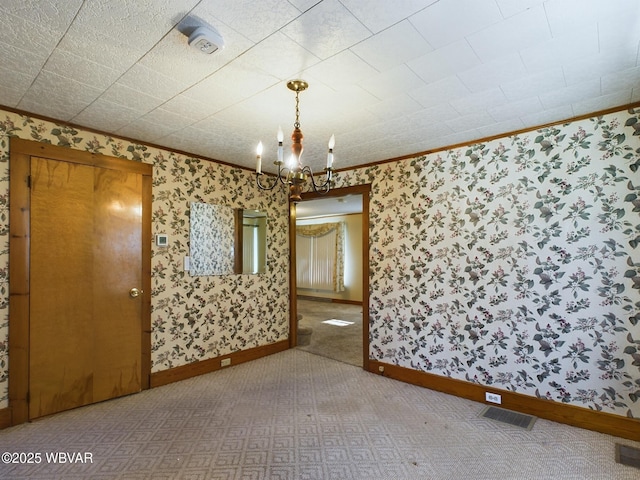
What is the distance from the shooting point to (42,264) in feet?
8.49

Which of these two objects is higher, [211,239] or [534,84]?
[534,84]

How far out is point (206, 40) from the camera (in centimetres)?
157

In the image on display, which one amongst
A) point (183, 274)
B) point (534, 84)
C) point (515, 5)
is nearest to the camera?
point (515, 5)

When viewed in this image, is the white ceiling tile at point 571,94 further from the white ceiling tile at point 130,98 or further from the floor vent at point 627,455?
the white ceiling tile at point 130,98

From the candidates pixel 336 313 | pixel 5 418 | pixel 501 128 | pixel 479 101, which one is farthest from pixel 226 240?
pixel 336 313

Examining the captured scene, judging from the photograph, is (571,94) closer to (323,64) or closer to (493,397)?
(323,64)

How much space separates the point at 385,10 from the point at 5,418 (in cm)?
364

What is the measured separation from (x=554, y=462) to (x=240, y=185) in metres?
3.77

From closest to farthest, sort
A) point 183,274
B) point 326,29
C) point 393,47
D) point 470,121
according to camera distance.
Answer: point 326,29 < point 393,47 < point 470,121 < point 183,274

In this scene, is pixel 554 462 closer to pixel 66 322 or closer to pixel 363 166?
pixel 363 166

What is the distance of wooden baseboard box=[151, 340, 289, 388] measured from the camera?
3.24 m

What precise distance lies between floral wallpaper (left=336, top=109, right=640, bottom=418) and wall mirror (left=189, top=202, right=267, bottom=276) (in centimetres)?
158

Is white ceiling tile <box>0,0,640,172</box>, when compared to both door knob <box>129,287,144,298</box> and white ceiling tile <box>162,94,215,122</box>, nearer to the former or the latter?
white ceiling tile <box>162,94,215,122</box>

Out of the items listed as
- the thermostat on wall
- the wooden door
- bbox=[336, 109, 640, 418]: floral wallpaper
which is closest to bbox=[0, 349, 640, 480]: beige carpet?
the wooden door
